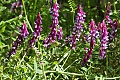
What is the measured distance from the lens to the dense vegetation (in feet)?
9.36

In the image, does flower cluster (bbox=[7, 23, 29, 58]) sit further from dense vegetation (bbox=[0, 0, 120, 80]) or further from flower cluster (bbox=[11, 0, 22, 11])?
flower cluster (bbox=[11, 0, 22, 11])

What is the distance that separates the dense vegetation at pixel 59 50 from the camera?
2852 mm

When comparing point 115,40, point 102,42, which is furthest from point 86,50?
point 115,40

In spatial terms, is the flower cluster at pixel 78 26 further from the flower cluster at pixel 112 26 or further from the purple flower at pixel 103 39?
the flower cluster at pixel 112 26

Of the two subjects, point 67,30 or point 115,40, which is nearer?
point 115,40

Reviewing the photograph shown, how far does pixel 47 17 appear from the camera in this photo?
12.0 feet

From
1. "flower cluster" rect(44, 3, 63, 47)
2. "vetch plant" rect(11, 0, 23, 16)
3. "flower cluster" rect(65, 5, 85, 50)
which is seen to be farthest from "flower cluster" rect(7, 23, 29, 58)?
"vetch plant" rect(11, 0, 23, 16)

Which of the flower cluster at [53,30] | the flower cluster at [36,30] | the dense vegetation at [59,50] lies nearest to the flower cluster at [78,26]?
the dense vegetation at [59,50]

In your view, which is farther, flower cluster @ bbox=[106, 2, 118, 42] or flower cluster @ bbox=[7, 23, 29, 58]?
flower cluster @ bbox=[106, 2, 118, 42]

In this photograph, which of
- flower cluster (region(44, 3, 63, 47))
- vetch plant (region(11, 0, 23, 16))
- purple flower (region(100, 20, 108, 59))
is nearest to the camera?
purple flower (region(100, 20, 108, 59))

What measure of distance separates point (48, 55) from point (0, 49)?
1.50ft

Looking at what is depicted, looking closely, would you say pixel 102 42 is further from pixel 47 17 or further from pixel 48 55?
pixel 47 17

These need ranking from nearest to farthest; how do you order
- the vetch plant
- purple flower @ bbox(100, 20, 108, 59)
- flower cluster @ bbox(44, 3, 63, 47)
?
1. purple flower @ bbox(100, 20, 108, 59)
2. flower cluster @ bbox(44, 3, 63, 47)
3. the vetch plant

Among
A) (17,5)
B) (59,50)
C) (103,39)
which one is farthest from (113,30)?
(17,5)
